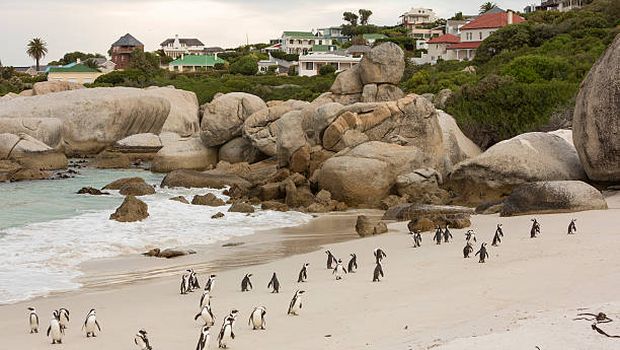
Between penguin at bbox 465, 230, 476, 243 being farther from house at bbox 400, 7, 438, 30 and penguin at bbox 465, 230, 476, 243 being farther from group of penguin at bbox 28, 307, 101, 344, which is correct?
house at bbox 400, 7, 438, 30

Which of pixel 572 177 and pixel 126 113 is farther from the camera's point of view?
pixel 126 113

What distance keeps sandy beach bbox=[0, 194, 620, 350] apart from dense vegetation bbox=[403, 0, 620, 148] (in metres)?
20.2

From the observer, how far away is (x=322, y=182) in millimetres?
29141

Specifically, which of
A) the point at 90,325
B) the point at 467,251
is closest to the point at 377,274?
the point at 467,251

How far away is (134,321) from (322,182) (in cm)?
1690

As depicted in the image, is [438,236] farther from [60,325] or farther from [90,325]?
[60,325]

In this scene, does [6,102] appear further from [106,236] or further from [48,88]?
[106,236]

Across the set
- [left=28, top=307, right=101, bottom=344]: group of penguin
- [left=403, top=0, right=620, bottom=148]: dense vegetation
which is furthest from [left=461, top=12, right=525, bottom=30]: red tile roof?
[left=28, top=307, right=101, bottom=344]: group of penguin

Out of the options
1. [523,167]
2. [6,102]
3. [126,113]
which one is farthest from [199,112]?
[523,167]

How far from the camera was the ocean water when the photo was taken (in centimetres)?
1736

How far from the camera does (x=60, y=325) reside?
11.7 metres

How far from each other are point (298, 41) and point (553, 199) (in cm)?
11838

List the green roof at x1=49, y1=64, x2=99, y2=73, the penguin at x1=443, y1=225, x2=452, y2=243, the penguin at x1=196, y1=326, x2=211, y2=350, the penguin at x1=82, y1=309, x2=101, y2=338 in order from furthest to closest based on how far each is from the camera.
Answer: the green roof at x1=49, y1=64, x2=99, y2=73 < the penguin at x1=443, y1=225, x2=452, y2=243 < the penguin at x1=82, y1=309, x2=101, y2=338 < the penguin at x1=196, y1=326, x2=211, y2=350

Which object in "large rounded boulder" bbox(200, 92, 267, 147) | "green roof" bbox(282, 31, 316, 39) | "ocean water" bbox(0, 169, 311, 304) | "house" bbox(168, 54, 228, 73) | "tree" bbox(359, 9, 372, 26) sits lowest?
"ocean water" bbox(0, 169, 311, 304)
